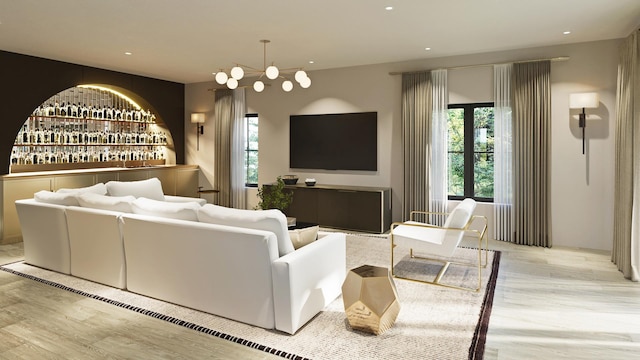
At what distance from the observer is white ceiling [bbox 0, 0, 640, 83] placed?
167 inches

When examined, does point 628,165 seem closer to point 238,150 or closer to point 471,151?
point 471,151

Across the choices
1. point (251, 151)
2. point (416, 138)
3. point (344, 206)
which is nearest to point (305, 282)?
point (344, 206)

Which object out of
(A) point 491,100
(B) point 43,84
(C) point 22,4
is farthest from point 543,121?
(B) point 43,84

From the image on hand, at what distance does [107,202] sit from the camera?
417 cm

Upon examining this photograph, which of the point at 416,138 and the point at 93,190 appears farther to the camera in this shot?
the point at 416,138

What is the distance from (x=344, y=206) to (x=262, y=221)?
385 cm

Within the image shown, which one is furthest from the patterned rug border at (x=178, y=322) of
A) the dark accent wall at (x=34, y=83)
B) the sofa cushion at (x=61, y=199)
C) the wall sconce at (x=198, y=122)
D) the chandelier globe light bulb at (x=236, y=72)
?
the wall sconce at (x=198, y=122)

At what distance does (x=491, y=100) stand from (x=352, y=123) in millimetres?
2284

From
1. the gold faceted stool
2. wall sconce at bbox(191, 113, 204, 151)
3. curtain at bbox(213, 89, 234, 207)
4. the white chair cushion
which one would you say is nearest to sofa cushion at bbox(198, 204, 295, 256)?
the gold faceted stool

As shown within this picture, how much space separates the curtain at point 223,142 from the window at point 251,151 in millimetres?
348

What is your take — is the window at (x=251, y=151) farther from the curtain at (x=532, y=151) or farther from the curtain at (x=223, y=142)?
the curtain at (x=532, y=151)

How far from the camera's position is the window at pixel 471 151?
6398 mm

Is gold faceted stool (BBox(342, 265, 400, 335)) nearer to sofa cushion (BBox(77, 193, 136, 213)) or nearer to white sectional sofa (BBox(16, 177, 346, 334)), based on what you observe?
white sectional sofa (BBox(16, 177, 346, 334))

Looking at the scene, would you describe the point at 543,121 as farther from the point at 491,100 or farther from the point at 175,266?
the point at 175,266
